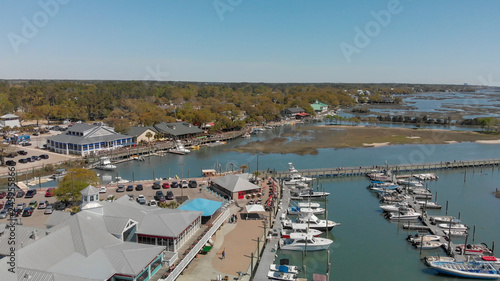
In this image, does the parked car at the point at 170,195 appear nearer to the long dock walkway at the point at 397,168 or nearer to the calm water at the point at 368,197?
the calm water at the point at 368,197

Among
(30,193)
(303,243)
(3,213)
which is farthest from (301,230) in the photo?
(30,193)

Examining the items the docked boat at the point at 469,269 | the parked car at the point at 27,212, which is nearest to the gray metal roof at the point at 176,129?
the parked car at the point at 27,212

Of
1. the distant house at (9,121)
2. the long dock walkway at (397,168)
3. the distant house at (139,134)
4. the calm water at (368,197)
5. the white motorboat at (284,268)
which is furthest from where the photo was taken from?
the distant house at (9,121)

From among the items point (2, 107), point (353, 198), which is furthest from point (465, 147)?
point (2, 107)

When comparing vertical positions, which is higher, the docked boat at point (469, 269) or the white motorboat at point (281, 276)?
the white motorboat at point (281, 276)

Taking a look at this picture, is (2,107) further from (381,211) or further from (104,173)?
(381,211)

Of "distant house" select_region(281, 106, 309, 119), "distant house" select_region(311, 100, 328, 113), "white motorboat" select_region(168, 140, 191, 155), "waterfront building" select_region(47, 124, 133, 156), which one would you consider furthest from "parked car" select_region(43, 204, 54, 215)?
"distant house" select_region(311, 100, 328, 113)

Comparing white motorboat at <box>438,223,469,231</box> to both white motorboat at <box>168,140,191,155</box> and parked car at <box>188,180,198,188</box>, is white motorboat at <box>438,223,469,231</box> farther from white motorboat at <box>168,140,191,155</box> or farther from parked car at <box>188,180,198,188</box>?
white motorboat at <box>168,140,191,155</box>
